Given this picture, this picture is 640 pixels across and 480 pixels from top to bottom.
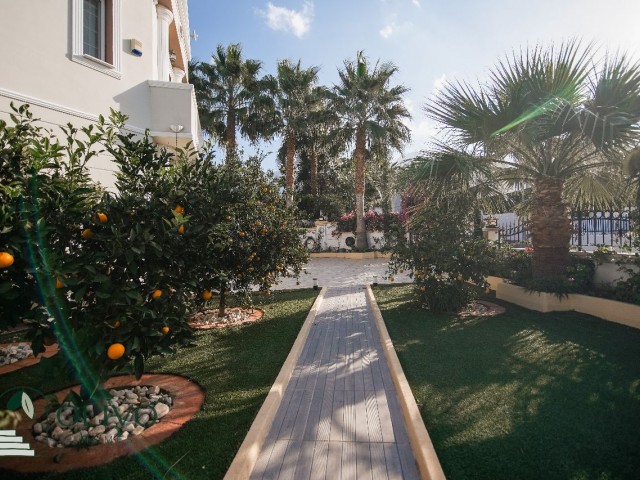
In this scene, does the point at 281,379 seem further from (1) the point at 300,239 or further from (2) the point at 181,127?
(2) the point at 181,127

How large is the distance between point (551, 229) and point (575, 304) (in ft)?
5.53

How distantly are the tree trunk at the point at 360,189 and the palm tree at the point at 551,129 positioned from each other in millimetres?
12636

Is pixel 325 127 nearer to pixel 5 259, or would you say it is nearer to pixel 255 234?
pixel 255 234

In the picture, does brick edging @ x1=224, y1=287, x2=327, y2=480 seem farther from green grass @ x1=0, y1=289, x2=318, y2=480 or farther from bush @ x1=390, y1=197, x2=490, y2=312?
bush @ x1=390, y1=197, x2=490, y2=312

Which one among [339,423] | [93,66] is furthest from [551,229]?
[93,66]

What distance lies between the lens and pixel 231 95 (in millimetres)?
21172

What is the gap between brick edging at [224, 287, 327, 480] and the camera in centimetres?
301

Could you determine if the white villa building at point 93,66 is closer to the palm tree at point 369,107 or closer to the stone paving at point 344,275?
the stone paving at point 344,275

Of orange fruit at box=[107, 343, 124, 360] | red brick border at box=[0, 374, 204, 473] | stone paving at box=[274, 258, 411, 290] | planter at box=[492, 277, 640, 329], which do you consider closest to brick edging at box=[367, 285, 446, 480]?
red brick border at box=[0, 374, 204, 473]

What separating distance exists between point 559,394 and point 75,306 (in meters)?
5.04

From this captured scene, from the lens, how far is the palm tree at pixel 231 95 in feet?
68.1

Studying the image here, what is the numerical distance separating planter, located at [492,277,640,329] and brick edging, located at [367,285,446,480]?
4.66m

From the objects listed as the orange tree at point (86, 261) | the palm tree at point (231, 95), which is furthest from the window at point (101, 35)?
the palm tree at point (231, 95)

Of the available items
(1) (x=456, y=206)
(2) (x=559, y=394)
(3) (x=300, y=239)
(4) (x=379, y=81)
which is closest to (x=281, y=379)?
(2) (x=559, y=394)
